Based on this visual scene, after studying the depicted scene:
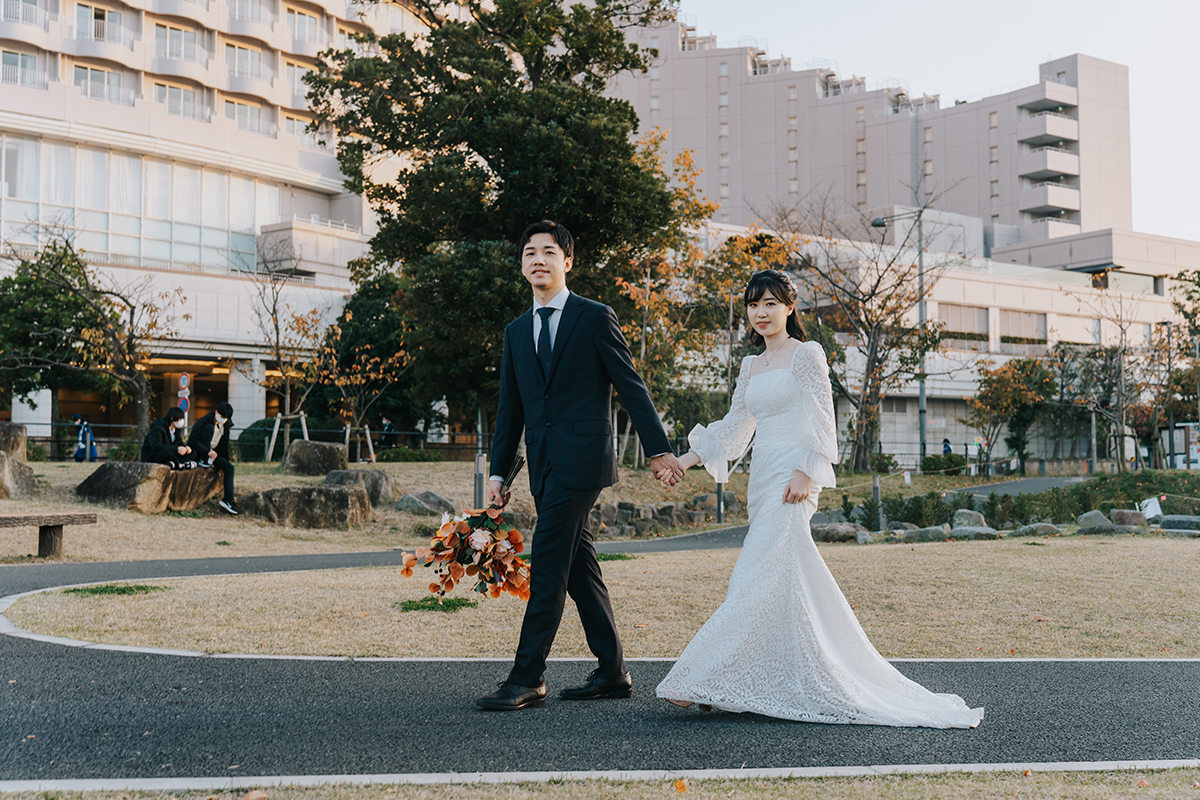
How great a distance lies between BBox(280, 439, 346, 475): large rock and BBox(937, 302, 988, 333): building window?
38699 millimetres

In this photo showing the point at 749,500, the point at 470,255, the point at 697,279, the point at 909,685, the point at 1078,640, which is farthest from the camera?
the point at 697,279

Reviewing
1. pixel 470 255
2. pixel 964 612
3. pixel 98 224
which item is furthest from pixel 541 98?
pixel 98 224

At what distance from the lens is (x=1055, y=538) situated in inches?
496

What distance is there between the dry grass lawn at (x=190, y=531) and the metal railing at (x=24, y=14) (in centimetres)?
3069

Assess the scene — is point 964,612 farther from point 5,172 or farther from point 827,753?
point 5,172

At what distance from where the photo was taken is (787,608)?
3.91 metres

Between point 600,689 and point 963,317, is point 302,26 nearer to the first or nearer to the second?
point 963,317

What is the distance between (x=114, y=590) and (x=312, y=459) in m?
12.1

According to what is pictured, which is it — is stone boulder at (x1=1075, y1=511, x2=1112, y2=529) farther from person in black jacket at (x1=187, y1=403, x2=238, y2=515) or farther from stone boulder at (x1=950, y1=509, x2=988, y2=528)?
person in black jacket at (x1=187, y1=403, x2=238, y2=515)

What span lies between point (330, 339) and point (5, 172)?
59.8ft

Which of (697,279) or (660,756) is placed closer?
(660,756)

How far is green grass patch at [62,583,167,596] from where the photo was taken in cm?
737

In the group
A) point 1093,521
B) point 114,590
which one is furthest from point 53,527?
point 1093,521

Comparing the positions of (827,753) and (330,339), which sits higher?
(330,339)
